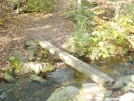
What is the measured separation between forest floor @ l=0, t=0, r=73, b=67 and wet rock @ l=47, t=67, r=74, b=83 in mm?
1945

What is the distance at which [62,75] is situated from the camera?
11828 mm

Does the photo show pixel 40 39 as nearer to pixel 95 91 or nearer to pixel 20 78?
pixel 20 78

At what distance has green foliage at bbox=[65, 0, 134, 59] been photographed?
1340 cm

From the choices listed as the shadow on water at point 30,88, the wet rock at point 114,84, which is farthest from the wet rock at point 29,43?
the wet rock at point 114,84

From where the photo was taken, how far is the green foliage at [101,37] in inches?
527

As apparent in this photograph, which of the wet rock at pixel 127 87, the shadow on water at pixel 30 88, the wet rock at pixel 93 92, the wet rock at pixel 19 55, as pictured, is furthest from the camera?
the wet rock at pixel 19 55

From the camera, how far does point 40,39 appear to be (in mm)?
13891

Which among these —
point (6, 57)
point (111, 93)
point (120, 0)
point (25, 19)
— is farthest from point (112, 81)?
point (25, 19)

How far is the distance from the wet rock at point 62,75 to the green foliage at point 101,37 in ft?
4.72

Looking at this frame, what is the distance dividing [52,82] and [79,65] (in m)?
1.46

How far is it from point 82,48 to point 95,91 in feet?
14.7

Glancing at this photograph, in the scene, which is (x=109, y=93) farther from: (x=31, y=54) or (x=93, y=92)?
(x=31, y=54)

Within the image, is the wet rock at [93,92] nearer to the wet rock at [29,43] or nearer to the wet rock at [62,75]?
the wet rock at [62,75]

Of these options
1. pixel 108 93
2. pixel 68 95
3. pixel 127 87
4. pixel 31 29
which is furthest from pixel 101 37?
pixel 68 95
